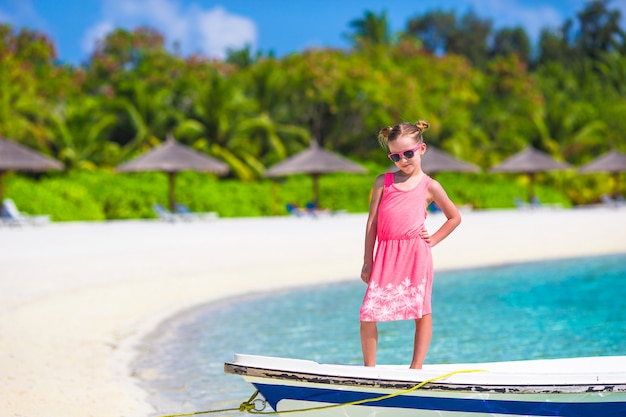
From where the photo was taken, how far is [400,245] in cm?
437

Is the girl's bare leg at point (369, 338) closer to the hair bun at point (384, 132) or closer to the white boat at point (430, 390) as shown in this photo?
the white boat at point (430, 390)

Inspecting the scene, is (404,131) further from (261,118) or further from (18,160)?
(261,118)

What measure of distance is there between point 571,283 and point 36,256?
9.20 metres

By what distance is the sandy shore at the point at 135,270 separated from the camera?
6.64m

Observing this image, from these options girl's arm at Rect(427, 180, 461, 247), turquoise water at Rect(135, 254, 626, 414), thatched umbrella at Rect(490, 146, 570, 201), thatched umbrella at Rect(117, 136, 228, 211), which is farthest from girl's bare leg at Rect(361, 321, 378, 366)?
thatched umbrella at Rect(490, 146, 570, 201)

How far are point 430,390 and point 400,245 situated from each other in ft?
2.54

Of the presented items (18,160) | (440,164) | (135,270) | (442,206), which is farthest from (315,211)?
(442,206)

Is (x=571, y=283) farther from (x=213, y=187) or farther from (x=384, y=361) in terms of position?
(x=213, y=187)

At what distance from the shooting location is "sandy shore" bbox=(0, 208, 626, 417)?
261 inches

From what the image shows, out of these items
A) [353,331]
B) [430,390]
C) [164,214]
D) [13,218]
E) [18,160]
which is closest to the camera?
[430,390]

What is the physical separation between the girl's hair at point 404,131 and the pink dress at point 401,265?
26cm

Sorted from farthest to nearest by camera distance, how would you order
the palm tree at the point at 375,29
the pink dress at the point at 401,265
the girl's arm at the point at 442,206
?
the palm tree at the point at 375,29 → the girl's arm at the point at 442,206 → the pink dress at the point at 401,265

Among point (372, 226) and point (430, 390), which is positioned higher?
point (372, 226)

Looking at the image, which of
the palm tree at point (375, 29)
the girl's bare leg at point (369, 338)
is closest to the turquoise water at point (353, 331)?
the girl's bare leg at point (369, 338)
